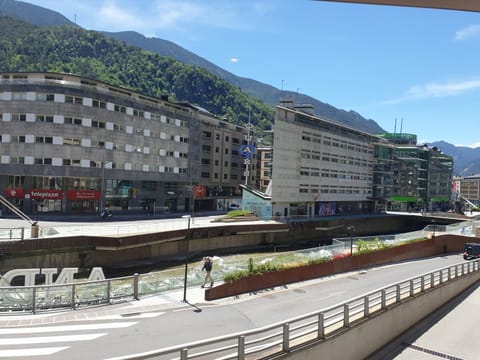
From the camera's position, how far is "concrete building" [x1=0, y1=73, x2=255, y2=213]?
50719mm

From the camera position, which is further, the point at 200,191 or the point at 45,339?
the point at 200,191

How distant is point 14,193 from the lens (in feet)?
166

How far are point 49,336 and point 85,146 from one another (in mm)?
44263

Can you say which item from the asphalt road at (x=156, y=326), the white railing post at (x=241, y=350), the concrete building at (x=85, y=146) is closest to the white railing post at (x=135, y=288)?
the asphalt road at (x=156, y=326)

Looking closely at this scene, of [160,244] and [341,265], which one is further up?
[341,265]

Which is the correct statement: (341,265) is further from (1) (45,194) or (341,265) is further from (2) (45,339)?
(1) (45,194)

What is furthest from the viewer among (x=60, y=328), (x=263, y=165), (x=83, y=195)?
(x=263, y=165)

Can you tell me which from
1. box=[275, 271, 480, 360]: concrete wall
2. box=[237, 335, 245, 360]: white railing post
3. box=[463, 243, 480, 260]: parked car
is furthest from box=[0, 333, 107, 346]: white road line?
box=[463, 243, 480, 260]: parked car

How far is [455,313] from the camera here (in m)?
17.1

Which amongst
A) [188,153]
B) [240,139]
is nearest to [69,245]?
[188,153]

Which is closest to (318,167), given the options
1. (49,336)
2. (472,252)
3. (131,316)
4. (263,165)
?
(263,165)

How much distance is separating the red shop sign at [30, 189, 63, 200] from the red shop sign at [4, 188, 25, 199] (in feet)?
5.04

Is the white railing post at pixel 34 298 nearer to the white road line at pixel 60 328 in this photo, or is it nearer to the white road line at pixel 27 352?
the white road line at pixel 60 328

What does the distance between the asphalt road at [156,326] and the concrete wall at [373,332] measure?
491 cm
